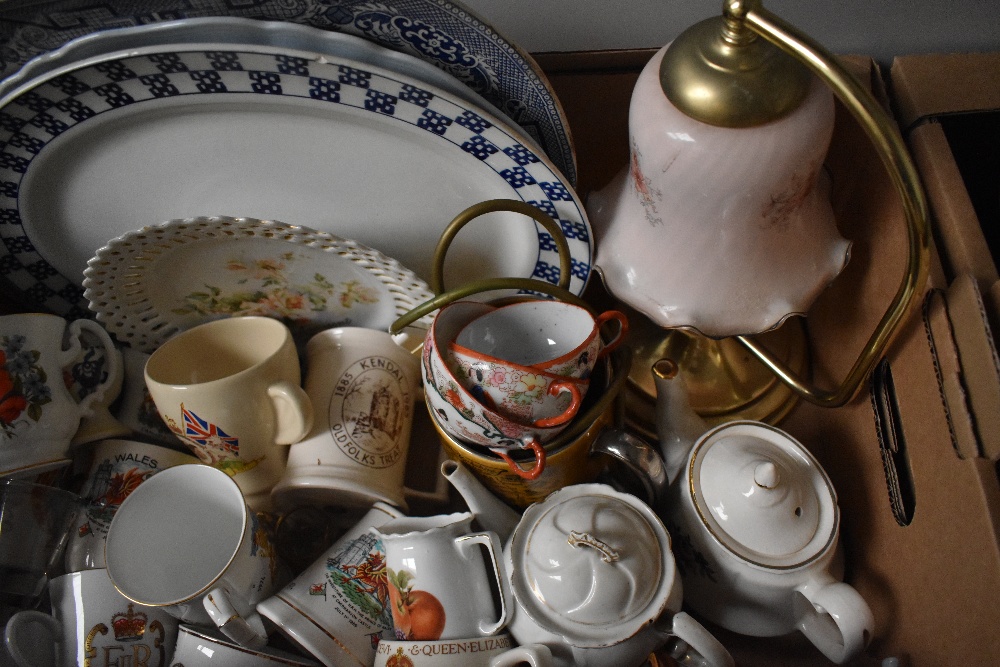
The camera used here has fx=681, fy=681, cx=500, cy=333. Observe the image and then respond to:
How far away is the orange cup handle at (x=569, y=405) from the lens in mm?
520

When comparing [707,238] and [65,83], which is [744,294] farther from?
[65,83]

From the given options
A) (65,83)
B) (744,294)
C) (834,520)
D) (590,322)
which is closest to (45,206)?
(65,83)

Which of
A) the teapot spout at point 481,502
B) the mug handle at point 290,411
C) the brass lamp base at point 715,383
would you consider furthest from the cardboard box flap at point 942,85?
the mug handle at point 290,411

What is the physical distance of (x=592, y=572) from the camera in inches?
19.1

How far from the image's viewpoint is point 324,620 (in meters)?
0.57

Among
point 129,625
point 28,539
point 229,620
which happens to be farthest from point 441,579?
point 28,539

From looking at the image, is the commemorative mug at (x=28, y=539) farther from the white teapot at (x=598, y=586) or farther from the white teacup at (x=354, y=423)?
the white teapot at (x=598, y=586)

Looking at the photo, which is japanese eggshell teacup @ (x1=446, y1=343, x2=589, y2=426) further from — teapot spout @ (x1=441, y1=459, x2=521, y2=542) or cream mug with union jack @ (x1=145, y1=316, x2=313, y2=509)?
cream mug with union jack @ (x1=145, y1=316, x2=313, y2=509)

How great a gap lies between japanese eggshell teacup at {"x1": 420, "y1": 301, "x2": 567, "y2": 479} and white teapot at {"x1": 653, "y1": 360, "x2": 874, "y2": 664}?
0.41 ft

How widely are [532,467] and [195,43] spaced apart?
399 mm

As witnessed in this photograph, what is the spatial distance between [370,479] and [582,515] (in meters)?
0.22

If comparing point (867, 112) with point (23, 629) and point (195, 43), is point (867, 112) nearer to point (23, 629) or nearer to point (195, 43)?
point (195, 43)

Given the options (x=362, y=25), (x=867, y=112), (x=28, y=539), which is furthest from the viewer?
(x=28, y=539)

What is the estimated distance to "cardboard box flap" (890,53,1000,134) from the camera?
621 mm
